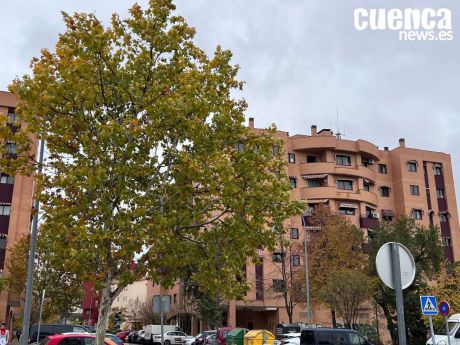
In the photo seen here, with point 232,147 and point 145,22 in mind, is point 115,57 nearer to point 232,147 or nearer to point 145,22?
point 145,22

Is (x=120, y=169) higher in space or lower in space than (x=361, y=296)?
higher

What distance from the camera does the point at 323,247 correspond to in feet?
140

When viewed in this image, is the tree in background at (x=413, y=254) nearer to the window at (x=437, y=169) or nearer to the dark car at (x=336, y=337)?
the dark car at (x=336, y=337)

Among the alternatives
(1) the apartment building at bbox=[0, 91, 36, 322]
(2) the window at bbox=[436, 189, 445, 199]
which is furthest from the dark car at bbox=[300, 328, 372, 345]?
(2) the window at bbox=[436, 189, 445, 199]

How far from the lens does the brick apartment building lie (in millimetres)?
49156

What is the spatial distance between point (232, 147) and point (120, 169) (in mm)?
3362

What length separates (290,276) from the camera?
42875 millimetres

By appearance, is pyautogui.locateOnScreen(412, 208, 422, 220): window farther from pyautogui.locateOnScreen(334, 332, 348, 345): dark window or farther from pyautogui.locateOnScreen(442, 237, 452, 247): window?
pyautogui.locateOnScreen(334, 332, 348, 345): dark window

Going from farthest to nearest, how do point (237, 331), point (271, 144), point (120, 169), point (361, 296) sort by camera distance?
1. point (361, 296)
2. point (237, 331)
3. point (271, 144)
4. point (120, 169)

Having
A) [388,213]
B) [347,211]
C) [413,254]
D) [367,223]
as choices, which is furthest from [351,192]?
[413,254]

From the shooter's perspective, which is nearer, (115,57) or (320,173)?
(115,57)

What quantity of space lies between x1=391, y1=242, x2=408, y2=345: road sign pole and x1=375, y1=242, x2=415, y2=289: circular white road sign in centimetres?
6

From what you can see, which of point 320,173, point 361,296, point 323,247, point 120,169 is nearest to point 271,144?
point 120,169

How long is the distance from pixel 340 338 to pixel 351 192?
121ft
